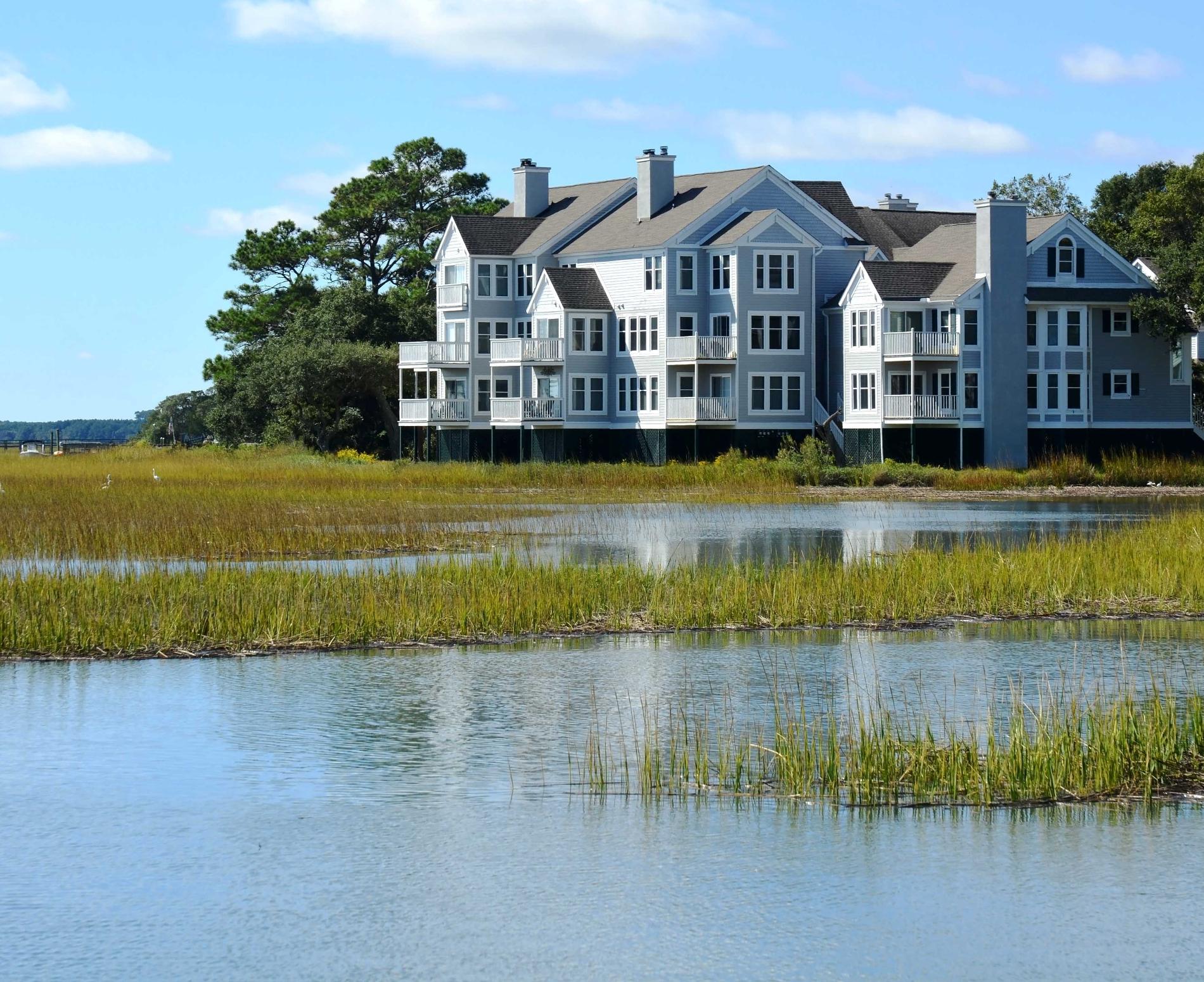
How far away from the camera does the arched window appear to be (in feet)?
247

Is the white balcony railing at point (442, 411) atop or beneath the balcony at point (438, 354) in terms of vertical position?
beneath

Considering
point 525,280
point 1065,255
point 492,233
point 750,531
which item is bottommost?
point 750,531

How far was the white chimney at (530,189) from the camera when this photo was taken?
9144cm

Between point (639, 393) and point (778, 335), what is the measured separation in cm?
665

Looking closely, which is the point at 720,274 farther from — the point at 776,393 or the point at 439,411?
the point at 439,411

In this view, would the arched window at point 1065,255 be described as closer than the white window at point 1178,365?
Yes

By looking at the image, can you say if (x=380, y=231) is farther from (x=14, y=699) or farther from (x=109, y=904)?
(x=109, y=904)

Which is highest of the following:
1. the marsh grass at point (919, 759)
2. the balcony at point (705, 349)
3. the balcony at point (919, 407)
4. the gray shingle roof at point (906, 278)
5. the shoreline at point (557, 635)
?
the gray shingle roof at point (906, 278)

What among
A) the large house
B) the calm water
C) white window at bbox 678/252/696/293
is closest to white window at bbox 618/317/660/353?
the large house

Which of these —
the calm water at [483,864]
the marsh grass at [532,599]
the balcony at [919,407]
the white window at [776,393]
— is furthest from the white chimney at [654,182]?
the calm water at [483,864]

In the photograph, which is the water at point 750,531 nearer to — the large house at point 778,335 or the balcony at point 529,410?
the large house at point 778,335

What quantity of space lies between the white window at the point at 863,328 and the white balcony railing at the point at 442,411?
19.9 meters

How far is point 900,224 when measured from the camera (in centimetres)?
8819

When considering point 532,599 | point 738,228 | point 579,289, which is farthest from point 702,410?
point 532,599
